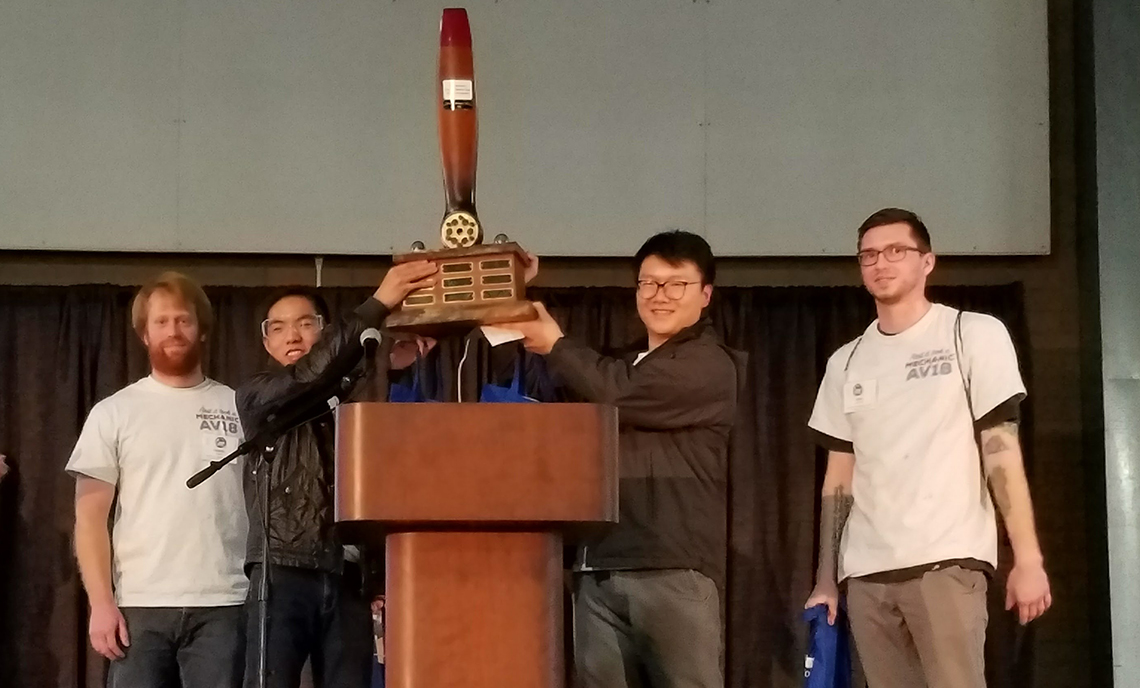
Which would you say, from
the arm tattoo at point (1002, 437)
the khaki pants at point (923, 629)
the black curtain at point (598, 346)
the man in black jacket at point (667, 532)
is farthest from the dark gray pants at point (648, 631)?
the black curtain at point (598, 346)

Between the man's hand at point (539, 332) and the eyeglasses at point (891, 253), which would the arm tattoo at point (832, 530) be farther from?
A: the man's hand at point (539, 332)

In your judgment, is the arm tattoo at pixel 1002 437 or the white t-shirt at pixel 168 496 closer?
the arm tattoo at pixel 1002 437

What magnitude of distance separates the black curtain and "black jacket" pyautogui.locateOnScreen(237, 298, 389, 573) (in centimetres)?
118

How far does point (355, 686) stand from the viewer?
248 centimetres

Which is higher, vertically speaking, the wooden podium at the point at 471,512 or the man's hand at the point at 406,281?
the man's hand at the point at 406,281

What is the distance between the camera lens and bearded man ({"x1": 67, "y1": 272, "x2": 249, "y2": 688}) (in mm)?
2525

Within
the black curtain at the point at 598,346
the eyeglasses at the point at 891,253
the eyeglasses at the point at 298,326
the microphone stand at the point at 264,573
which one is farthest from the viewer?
the black curtain at the point at 598,346

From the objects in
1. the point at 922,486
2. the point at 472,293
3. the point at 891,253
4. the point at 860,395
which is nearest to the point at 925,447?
the point at 922,486

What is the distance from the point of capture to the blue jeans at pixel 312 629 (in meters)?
2.40

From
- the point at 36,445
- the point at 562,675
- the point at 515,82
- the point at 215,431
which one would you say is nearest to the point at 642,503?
the point at 562,675

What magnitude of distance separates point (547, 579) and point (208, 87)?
2874 millimetres

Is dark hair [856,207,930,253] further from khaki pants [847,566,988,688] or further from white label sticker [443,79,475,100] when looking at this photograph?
white label sticker [443,79,475,100]

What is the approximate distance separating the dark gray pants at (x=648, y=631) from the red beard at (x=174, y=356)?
40.5 inches

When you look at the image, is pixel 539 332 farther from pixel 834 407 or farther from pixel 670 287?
pixel 834 407
